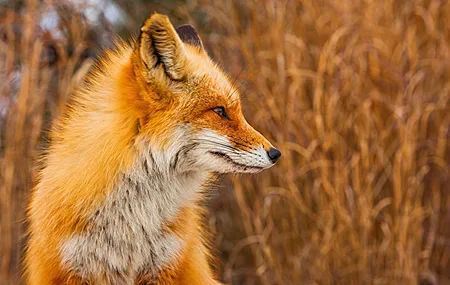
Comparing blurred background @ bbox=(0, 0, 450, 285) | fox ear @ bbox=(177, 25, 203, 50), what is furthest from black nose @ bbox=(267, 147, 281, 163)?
blurred background @ bbox=(0, 0, 450, 285)

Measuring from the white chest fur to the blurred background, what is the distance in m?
1.73

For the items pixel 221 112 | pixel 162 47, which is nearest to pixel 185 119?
pixel 221 112

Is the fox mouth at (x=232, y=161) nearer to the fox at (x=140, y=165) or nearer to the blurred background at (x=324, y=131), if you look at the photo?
the fox at (x=140, y=165)

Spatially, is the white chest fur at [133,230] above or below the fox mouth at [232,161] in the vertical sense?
below

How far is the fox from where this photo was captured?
2365mm

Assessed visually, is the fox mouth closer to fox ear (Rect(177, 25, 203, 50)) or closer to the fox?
the fox

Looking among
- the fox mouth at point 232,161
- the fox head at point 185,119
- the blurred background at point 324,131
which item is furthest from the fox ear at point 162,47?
the blurred background at point 324,131

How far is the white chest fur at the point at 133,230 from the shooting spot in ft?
7.77

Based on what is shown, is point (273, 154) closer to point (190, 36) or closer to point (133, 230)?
point (133, 230)

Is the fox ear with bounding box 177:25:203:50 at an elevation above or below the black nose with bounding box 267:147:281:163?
above

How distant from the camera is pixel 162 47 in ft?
7.84

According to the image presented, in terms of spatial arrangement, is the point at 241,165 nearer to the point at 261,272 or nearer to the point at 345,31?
the point at 261,272

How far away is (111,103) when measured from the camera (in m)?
2.49

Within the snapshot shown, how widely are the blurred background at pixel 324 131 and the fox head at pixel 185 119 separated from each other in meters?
1.77
